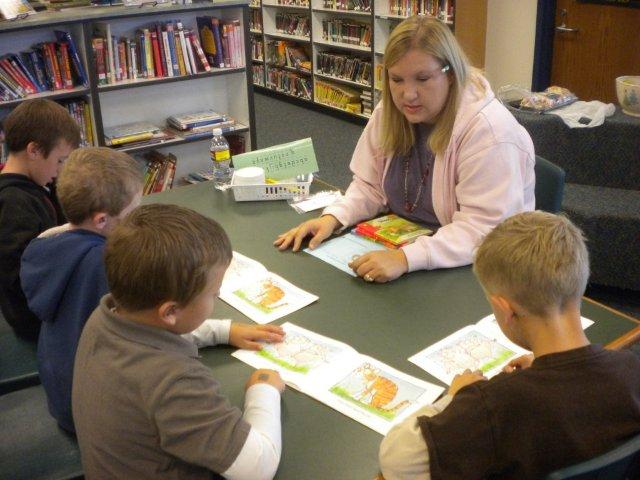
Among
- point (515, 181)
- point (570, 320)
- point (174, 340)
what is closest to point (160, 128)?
point (515, 181)

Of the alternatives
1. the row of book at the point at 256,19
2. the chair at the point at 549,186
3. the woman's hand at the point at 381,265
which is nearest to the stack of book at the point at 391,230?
the woman's hand at the point at 381,265

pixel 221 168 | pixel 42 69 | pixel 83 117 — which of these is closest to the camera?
pixel 221 168

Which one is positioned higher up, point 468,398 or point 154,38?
point 154,38

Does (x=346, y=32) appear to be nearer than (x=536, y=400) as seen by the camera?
No

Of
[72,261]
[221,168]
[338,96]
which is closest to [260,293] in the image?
[72,261]

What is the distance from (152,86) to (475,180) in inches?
104

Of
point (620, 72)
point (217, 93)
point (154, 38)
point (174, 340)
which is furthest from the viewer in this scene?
point (620, 72)

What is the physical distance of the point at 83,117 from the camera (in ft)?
11.8

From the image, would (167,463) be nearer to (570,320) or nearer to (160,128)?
(570,320)

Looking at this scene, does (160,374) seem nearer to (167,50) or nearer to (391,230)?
(391,230)

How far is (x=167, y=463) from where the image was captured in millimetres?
1062

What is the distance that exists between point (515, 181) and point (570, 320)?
0.78 m

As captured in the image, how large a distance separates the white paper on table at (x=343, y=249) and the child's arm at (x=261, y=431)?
55 cm

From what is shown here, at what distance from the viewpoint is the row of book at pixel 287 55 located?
682 cm
